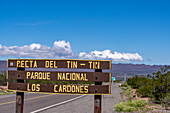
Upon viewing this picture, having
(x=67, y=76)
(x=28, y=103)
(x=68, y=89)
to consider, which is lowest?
(x=28, y=103)

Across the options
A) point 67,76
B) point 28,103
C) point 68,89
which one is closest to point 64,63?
point 67,76

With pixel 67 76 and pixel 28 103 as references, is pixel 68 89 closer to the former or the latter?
pixel 67 76

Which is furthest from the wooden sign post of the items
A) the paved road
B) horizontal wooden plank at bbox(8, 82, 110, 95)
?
the paved road

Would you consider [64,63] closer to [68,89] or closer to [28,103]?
[68,89]

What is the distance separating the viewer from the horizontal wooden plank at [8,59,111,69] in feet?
27.3

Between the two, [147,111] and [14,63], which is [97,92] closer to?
[14,63]

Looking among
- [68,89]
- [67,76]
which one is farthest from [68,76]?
[68,89]

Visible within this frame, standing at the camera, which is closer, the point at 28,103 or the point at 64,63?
the point at 64,63

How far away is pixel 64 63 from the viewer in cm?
847

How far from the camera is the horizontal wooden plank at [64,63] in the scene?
27.3 feet

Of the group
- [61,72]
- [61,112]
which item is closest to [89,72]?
[61,72]

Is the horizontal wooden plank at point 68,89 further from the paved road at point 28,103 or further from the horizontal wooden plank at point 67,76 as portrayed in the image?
the paved road at point 28,103

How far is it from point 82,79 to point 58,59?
3.73 ft

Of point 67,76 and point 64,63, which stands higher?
point 64,63
